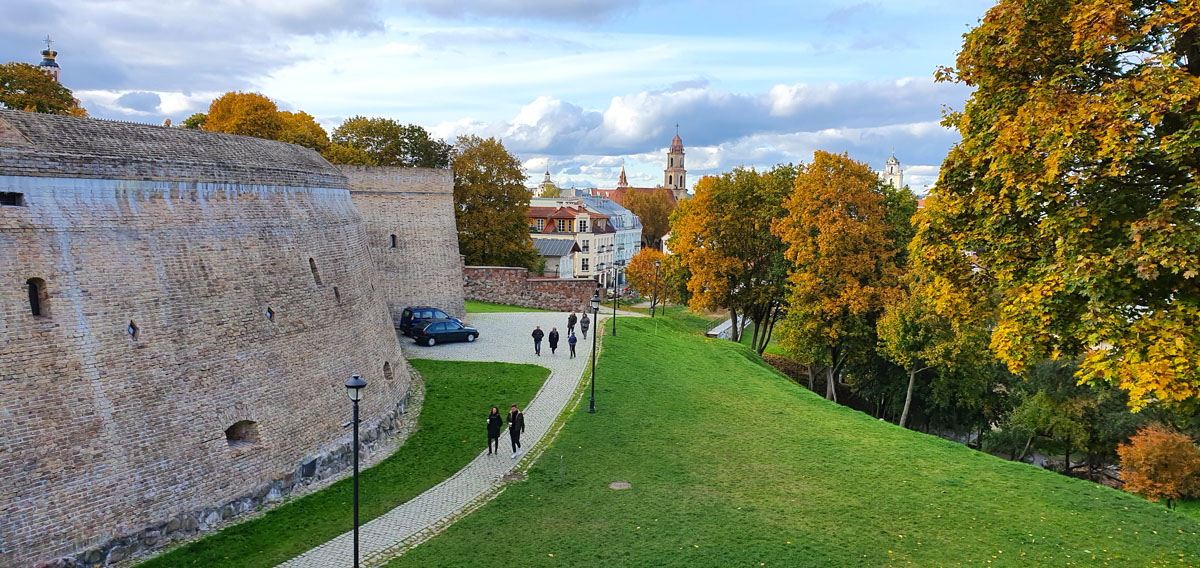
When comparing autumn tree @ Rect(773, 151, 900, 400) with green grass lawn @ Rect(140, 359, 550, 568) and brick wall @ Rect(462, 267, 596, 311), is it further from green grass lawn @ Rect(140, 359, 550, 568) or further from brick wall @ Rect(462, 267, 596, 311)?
brick wall @ Rect(462, 267, 596, 311)

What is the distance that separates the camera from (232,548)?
13297 mm

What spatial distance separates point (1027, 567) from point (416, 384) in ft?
58.6

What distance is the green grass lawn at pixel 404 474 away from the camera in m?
13.2

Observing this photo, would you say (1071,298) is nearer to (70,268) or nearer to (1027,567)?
(1027,567)

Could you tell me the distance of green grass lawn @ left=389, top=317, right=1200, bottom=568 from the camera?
44.0ft

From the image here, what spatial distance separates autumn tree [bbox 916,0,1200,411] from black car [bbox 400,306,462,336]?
21985 mm

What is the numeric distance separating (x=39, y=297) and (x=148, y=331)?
1813 millimetres

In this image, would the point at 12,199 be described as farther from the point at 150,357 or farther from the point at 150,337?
the point at 150,357

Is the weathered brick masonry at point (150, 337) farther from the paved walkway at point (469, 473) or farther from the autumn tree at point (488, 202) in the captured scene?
the autumn tree at point (488, 202)

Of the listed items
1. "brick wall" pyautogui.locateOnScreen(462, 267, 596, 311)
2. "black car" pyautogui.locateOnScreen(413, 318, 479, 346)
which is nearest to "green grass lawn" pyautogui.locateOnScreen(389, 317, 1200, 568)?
"black car" pyautogui.locateOnScreen(413, 318, 479, 346)

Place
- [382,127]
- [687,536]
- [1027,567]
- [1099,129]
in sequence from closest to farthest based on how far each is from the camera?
[1099,129] < [1027,567] < [687,536] < [382,127]

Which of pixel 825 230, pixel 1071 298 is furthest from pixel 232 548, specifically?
pixel 825 230

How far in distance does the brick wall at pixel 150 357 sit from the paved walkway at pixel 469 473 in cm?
278

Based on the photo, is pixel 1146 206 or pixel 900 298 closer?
pixel 1146 206
